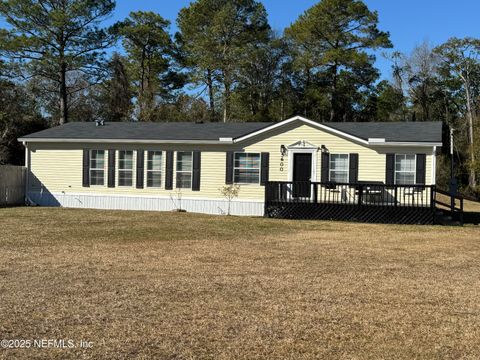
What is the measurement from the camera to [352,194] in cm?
1817

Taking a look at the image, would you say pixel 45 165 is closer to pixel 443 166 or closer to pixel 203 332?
pixel 203 332

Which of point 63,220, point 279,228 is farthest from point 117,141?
point 279,228

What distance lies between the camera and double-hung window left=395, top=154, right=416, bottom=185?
1800 centimetres

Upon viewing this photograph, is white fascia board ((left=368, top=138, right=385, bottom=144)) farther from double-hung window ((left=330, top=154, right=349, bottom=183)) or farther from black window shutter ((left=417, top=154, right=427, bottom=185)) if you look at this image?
black window shutter ((left=417, top=154, right=427, bottom=185))

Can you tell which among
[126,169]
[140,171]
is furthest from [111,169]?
[140,171]

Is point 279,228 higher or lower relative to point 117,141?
lower

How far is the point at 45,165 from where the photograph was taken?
2169 cm

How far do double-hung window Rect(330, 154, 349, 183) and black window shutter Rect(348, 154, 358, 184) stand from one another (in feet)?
0.59

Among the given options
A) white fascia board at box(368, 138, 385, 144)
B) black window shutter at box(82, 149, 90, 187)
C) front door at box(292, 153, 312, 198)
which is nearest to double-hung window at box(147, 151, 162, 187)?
black window shutter at box(82, 149, 90, 187)

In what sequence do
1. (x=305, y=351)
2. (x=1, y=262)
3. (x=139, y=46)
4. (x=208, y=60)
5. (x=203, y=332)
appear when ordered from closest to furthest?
(x=305, y=351) → (x=203, y=332) → (x=1, y=262) → (x=208, y=60) → (x=139, y=46)

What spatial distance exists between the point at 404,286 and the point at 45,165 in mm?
17583

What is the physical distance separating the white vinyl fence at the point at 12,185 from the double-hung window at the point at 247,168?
29.1 ft

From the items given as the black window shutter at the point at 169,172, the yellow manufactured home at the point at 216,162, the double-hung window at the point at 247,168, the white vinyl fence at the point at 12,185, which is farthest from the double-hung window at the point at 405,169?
the white vinyl fence at the point at 12,185

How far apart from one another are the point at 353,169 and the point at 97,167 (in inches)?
386
